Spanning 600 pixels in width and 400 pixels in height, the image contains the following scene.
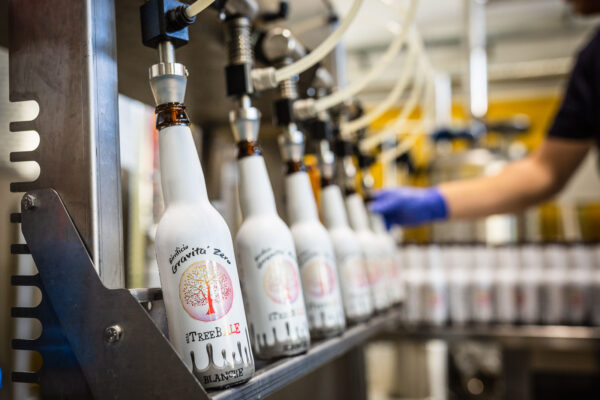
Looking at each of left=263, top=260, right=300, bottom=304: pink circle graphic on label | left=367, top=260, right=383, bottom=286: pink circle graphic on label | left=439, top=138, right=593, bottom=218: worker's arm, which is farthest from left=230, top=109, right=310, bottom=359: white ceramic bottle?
left=439, top=138, right=593, bottom=218: worker's arm

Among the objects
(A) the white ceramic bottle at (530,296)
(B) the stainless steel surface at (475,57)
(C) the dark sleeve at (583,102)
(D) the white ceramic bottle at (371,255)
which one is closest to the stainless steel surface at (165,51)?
(D) the white ceramic bottle at (371,255)

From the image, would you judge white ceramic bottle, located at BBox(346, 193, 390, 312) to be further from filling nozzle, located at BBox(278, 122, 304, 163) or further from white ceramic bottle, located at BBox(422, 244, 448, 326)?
white ceramic bottle, located at BBox(422, 244, 448, 326)

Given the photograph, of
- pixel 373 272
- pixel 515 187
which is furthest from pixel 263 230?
pixel 515 187

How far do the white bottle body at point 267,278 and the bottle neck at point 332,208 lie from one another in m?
0.26

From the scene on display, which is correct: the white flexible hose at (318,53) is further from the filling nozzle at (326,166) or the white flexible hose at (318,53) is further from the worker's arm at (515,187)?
the worker's arm at (515,187)

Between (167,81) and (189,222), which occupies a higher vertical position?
(167,81)

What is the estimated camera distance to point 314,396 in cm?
134

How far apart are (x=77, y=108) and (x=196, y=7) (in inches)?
5.8

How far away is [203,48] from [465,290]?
5.15ft

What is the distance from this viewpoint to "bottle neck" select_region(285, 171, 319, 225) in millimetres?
739

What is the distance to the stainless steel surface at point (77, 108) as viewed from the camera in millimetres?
512

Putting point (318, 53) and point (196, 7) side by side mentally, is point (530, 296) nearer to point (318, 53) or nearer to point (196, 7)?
point (318, 53)

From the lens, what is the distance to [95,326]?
48 centimetres

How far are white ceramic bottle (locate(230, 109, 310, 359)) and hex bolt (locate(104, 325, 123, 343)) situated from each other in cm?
17
